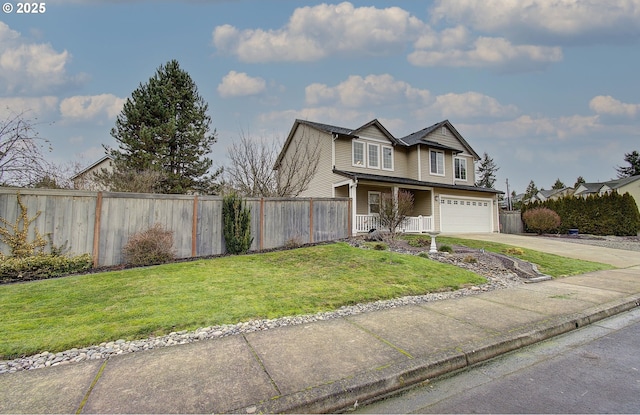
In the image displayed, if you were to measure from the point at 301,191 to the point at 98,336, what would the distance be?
15.2 m

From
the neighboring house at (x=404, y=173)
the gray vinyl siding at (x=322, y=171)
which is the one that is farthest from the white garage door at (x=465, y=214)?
the gray vinyl siding at (x=322, y=171)

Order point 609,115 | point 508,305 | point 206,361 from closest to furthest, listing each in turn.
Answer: point 206,361, point 508,305, point 609,115

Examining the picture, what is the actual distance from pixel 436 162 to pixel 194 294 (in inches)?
754

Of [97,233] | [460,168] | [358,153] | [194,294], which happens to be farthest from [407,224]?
[97,233]

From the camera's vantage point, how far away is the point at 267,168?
59.2 ft

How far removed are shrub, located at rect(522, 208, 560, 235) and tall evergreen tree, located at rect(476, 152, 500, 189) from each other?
1329 inches

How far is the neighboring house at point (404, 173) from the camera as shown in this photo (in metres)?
17.2

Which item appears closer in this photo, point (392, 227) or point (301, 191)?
point (392, 227)

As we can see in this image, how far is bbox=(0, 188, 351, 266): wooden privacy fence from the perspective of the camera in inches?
308

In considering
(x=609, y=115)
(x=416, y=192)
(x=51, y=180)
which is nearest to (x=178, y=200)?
(x=51, y=180)

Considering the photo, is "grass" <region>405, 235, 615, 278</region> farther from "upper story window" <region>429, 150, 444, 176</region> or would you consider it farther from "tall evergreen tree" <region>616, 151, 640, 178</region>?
"tall evergreen tree" <region>616, 151, 640, 178</region>

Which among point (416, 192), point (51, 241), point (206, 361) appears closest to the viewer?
point (206, 361)

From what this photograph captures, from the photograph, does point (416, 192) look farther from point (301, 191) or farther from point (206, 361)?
point (206, 361)

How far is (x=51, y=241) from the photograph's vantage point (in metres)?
7.76
